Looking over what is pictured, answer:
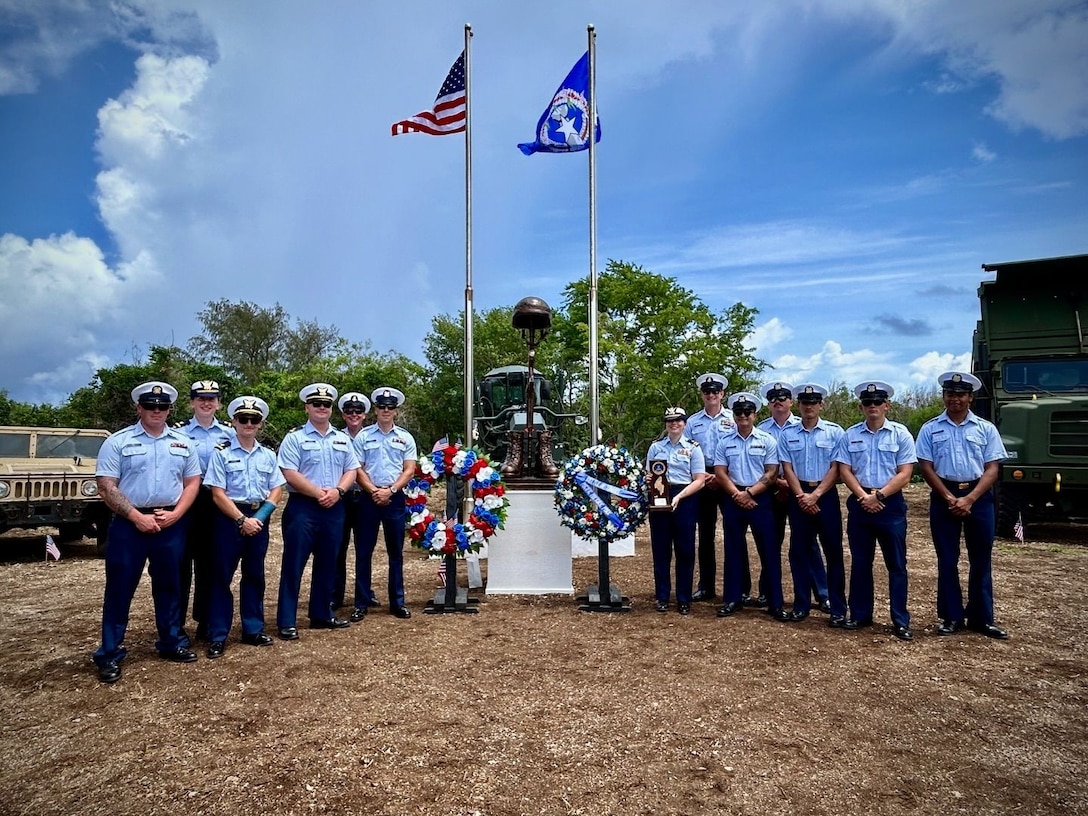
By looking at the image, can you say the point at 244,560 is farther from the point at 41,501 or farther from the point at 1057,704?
the point at 41,501

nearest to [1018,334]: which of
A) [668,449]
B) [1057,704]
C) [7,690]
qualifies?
[668,449]

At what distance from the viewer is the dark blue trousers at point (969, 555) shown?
544cm

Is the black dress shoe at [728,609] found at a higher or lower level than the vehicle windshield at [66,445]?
lower

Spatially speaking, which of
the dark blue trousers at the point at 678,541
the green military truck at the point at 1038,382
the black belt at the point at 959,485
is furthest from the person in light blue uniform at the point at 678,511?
the green military truck at the point at 1038,382

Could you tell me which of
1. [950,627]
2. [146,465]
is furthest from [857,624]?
[146,465]

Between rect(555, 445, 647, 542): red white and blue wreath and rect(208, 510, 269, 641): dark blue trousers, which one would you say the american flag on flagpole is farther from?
rect(208, 510, 269, 641): dark blue trousers

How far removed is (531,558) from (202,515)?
3.05 meters

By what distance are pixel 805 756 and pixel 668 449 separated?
323 cm

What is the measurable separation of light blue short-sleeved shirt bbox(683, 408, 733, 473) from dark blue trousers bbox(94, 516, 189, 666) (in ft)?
13.5

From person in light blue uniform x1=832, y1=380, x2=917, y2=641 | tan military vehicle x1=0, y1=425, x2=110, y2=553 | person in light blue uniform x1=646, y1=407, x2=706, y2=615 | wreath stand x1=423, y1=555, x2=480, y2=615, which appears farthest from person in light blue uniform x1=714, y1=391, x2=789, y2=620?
tan military vehicle x1=0, y1=425, x2=110, y2=553

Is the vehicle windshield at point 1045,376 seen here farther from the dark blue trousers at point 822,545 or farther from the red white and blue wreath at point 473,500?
the red white and blue wreath at point 473,500

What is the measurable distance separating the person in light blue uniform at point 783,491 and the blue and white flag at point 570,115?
17.2ft

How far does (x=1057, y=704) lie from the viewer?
4.17 meters

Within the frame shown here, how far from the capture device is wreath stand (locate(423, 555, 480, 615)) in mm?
6477
